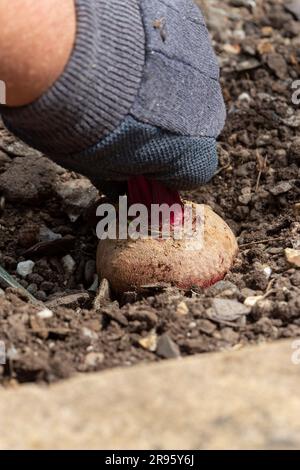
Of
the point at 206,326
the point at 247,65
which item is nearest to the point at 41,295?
the point at 206,326

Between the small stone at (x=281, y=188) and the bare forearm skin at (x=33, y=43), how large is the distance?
1.00 metres

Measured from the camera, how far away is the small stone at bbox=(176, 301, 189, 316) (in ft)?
6.21

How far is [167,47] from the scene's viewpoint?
1.89 meters

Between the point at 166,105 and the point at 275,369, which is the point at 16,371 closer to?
the point at 275,369

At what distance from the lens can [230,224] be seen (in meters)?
2.54

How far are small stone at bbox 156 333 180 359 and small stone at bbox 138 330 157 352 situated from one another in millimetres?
13

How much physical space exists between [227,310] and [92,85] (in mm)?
575

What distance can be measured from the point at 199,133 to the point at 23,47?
506 millimetres

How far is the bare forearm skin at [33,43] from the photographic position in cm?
170

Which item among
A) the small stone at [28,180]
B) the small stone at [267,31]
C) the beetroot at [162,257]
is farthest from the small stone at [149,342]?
the small stone at [267,31]

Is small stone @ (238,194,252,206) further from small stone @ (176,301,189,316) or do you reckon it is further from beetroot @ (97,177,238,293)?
small stone @ (176,301,189,316)

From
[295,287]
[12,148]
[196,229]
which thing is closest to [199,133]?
[196,229]

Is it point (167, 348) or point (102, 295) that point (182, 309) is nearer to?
point (167, 348)

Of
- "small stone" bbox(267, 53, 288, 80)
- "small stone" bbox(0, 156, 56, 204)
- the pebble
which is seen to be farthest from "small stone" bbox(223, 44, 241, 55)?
the pebble
